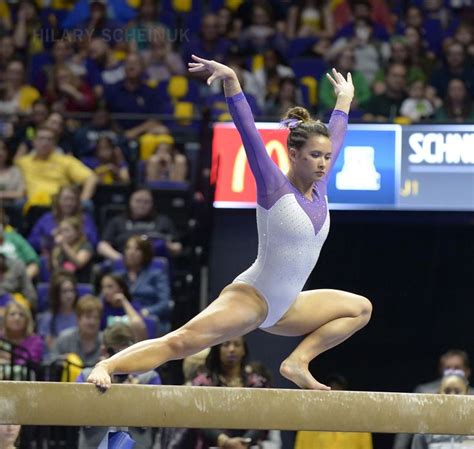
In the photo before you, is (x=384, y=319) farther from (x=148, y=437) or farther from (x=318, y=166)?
(x=318, y=166)

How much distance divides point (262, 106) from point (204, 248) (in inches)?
97.2

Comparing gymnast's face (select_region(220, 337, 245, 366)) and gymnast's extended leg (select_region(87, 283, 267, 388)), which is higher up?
gymnast's extended leg (select_region(87, 283, 267, 388))

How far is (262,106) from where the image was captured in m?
11.9

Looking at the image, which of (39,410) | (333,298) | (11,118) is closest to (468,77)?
(11,118)

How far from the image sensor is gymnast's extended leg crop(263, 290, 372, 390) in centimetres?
571

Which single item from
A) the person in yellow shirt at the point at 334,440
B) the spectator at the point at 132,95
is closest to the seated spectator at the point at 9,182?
the spectator at the point at 132,95

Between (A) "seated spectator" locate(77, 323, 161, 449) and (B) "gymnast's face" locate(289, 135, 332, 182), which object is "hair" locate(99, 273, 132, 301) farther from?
(B) "gymnast's face" locate(289, 135, 332, 182)

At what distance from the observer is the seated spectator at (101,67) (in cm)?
1232

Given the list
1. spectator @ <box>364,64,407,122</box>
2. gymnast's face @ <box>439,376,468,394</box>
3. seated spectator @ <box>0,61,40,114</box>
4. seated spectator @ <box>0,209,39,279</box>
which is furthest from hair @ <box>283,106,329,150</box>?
seated spectator @ <box>0,61,40,114</box>

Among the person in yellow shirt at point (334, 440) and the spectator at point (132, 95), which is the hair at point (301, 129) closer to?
the person in yellow shirt at point (334, 440)

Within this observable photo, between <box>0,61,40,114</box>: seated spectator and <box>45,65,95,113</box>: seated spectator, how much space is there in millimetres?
241

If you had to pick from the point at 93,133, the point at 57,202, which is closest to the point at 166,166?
the point at 93,133

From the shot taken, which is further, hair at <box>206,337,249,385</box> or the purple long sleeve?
hair at <box>206,337,249,385</box>

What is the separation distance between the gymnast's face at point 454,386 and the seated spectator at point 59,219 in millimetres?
3532
